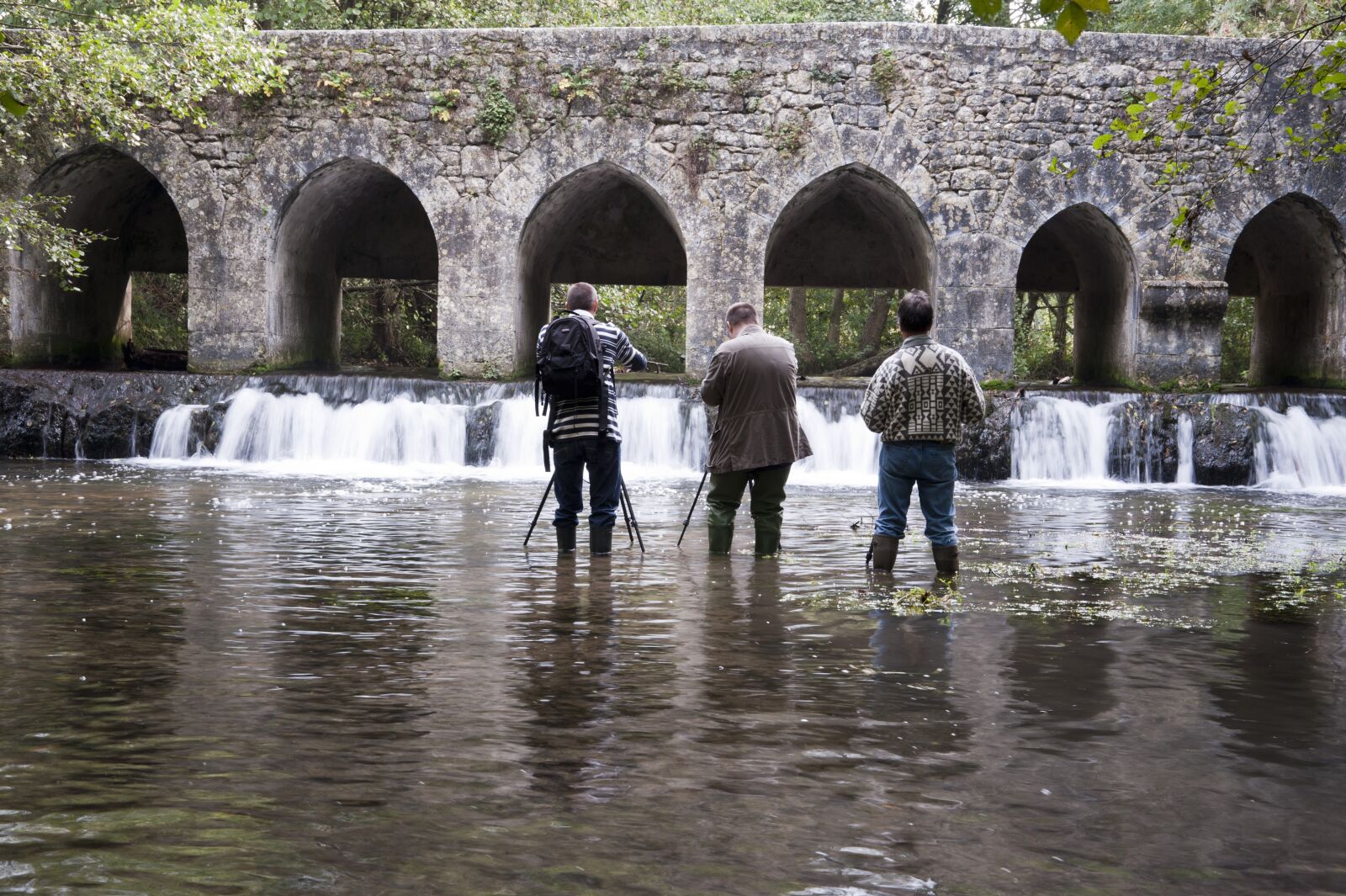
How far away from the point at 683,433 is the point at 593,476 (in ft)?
24.7

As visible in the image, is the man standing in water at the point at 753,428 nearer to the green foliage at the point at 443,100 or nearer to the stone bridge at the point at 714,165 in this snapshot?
the stone bridge at the point at 714,165

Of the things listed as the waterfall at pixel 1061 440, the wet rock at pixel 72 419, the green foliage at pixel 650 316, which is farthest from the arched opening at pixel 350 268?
the waterfall at pixel 1061 440

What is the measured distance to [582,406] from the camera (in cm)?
778

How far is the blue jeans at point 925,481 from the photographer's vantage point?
7.14 meters

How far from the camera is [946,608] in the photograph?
6254 millimetres

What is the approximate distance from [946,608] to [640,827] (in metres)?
3.40

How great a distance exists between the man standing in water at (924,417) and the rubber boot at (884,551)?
17 cm

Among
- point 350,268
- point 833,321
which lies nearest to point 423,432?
point 350,268

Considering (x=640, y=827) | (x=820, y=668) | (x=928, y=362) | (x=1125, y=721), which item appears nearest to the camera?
(x=640, y=827)

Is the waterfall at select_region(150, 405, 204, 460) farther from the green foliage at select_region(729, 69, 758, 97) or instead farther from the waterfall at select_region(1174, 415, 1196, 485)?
the waterfall at select_region(1174, 415, 1196, 485)

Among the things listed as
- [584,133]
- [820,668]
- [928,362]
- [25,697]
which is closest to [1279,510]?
[928,362]

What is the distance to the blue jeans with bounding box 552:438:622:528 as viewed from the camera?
7820mm

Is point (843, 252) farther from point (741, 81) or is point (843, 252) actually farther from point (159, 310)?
point (159, 310)

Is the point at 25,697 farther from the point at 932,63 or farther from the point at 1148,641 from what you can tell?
the point at 932,63
